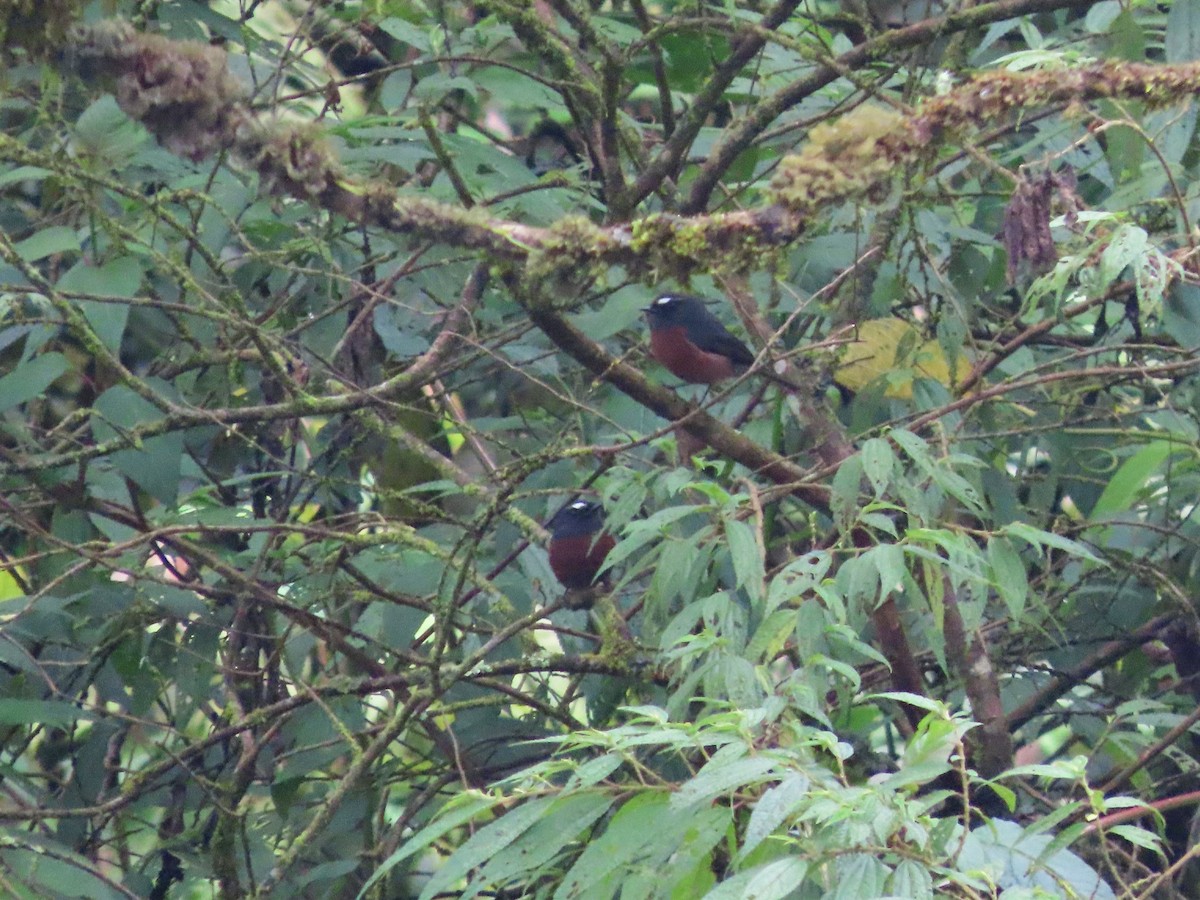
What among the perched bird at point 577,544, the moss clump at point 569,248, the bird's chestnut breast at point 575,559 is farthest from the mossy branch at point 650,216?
the bird's chestnut breast at point 575,559

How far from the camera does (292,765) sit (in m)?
3.66

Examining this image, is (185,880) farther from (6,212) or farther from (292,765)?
(6,212)

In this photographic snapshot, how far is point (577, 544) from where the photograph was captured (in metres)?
4.02

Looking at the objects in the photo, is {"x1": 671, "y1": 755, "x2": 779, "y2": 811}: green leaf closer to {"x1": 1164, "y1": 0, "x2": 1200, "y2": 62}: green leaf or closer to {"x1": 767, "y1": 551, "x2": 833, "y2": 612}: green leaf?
{"x1": 767, "y1": 551, "x2": 833, "y2": 612}: green leaf

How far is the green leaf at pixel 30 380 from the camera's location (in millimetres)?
3154

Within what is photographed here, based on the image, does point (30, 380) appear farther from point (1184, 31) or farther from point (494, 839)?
point (1184, 31)

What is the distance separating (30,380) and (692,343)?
238cm

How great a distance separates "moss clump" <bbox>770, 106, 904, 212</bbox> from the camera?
8.33 ft

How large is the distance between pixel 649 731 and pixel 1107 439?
2.52 metres

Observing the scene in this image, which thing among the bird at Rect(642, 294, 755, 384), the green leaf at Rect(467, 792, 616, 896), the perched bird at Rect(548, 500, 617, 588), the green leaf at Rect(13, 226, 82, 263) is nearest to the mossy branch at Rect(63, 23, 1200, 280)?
the green leaf at Rect(13, 226, 82, 263)

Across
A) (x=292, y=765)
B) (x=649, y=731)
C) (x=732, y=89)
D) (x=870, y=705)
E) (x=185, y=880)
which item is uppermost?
(x=732, y=89)

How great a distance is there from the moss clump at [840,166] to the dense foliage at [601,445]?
0.01 m

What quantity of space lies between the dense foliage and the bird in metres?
0.16

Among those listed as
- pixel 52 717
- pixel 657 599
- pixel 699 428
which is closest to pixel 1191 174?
pixel 699 428
